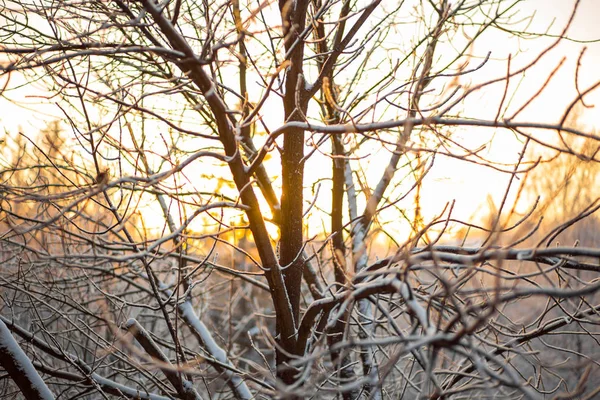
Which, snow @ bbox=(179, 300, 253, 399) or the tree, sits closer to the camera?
the tree

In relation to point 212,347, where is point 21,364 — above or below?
below

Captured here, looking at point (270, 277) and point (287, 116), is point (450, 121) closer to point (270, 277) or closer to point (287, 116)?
point (287, 116)

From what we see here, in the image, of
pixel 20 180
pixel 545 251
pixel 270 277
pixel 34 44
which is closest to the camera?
pixel 545 251

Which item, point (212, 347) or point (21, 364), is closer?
point (21, 364)

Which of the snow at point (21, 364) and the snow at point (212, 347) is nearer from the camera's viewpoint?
the snow at point (21, 364)

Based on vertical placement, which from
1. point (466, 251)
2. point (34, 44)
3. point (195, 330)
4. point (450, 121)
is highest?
point (34, 44)

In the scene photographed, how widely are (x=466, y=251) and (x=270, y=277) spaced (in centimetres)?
126

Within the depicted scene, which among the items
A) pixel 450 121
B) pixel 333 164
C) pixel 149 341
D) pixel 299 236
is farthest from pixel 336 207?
pixel 450 121

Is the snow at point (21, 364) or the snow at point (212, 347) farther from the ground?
the snow at point (212, 347)

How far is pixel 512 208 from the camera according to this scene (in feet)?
5.82

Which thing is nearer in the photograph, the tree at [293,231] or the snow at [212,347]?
the tree at [293,231]

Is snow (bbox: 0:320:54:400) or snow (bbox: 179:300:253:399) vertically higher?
snow (bbox: 179:300:253:399)

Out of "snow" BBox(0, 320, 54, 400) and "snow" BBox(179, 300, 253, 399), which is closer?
"snow" BBox(0, 320, 54, 400)

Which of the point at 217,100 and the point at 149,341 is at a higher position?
the point at 217,100
